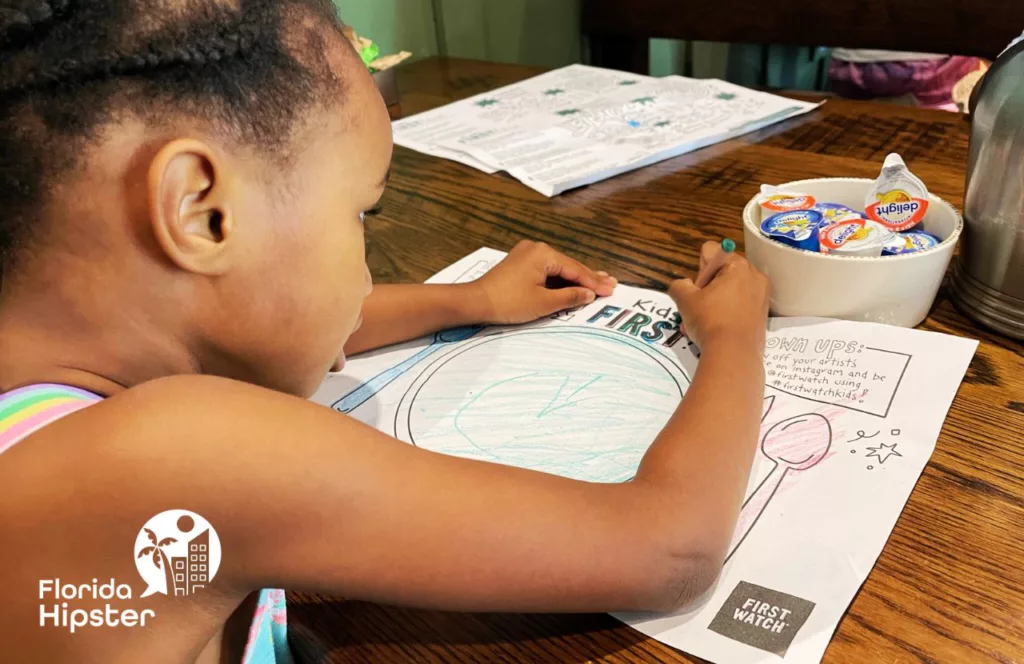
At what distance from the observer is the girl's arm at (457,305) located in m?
0.64

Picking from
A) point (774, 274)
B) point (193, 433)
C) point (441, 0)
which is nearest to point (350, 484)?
point (193, 433)

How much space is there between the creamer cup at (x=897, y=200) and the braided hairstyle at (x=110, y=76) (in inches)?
18.0

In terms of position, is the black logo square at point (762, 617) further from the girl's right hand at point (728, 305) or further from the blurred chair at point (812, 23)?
the blurred chair at point (812, 23)

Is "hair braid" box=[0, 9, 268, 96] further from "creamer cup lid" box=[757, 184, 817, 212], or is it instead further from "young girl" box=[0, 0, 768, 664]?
"creamer cup lid" box=[757, 184, 817, 212]

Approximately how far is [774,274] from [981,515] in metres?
0.24

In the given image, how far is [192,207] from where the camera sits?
360 mm

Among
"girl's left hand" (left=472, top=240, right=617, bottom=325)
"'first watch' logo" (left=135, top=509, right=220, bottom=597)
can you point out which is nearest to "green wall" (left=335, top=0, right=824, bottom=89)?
"girl's left hand" (left=472, top=240, right=617, bottom=325)

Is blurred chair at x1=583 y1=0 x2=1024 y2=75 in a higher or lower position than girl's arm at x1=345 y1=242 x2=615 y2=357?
higher

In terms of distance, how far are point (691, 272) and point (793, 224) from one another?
0.11m

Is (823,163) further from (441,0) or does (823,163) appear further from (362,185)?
(441,0)

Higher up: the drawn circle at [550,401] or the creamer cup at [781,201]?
the creamer cup at [781,201]

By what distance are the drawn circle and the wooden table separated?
0.12 metres

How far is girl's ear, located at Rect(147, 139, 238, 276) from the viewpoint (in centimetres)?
34

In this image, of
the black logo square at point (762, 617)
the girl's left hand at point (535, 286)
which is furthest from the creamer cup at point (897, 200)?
the black logo square at point (762, 617)
